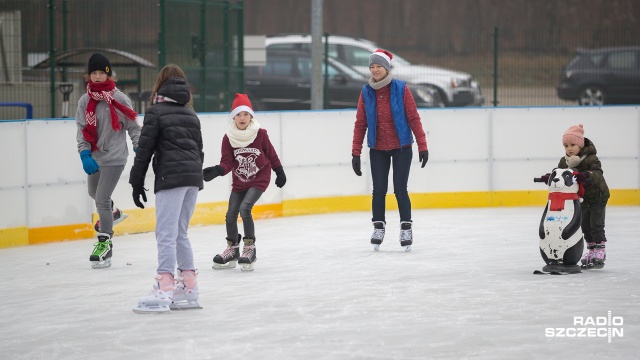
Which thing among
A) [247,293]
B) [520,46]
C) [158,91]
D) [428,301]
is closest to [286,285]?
[247,293]

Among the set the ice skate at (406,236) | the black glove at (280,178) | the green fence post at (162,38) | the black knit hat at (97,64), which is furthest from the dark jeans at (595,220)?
the green fence post at (162,38)

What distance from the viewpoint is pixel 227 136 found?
9.42 m

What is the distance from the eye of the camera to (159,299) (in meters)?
7.61

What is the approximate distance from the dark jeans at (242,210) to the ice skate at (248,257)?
0.17 ft

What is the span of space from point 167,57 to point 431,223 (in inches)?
159

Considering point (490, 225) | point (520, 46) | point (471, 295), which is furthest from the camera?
point (520, 46)

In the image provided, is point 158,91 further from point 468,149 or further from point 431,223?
point 468,149

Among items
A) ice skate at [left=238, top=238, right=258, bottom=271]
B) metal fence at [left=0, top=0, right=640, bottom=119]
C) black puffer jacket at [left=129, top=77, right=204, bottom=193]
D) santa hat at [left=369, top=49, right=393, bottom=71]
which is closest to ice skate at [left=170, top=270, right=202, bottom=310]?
black puffer jacket at [left=129, top=77, right=204, bottom=193]

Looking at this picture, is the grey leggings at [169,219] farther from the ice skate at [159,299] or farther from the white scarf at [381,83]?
the white scarf at [381,83]

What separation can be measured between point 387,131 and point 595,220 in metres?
2.02

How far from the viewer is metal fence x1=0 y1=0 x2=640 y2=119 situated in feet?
49.2

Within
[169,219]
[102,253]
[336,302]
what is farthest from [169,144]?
[102,253]

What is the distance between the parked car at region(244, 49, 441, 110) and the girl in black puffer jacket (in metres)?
10.3

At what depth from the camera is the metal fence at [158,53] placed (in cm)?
1498
